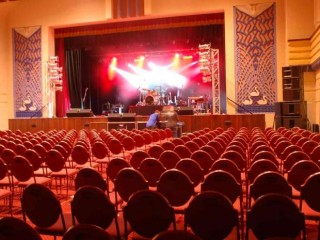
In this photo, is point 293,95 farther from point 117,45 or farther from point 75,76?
point 75,76

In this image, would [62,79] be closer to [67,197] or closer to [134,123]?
[134,123]

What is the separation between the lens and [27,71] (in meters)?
21.1

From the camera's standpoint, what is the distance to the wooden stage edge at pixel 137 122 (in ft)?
52.6

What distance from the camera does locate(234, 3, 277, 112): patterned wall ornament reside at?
59.5ft

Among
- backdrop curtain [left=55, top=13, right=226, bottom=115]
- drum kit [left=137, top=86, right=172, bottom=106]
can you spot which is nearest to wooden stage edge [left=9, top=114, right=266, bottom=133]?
backdrop curtain [left=55, top=13, right=226, bottom=115]

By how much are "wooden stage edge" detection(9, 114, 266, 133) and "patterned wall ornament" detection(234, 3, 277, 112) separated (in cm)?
234

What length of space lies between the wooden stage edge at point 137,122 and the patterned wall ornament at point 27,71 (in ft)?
7.92

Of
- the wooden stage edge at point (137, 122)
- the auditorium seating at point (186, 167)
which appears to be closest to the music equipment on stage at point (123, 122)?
the wooden stage edge at point (137, 122)

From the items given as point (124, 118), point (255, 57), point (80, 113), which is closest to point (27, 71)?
point (80, 113)

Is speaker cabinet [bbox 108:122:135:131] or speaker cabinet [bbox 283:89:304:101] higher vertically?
speaker cabinet [bbox 283:89:304:101]

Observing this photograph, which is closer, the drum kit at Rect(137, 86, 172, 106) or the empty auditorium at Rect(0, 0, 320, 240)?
the empty auditorium at Rect(0, 0, 320, 240)

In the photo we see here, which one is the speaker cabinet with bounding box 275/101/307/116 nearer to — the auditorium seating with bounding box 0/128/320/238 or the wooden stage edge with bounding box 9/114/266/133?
the wooden stage edge with bounding box 9/114/266/133

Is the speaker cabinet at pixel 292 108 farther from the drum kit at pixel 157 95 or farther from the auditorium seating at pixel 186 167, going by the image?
the drum kit at pixel 157 95

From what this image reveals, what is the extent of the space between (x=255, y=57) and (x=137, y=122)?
601cm
